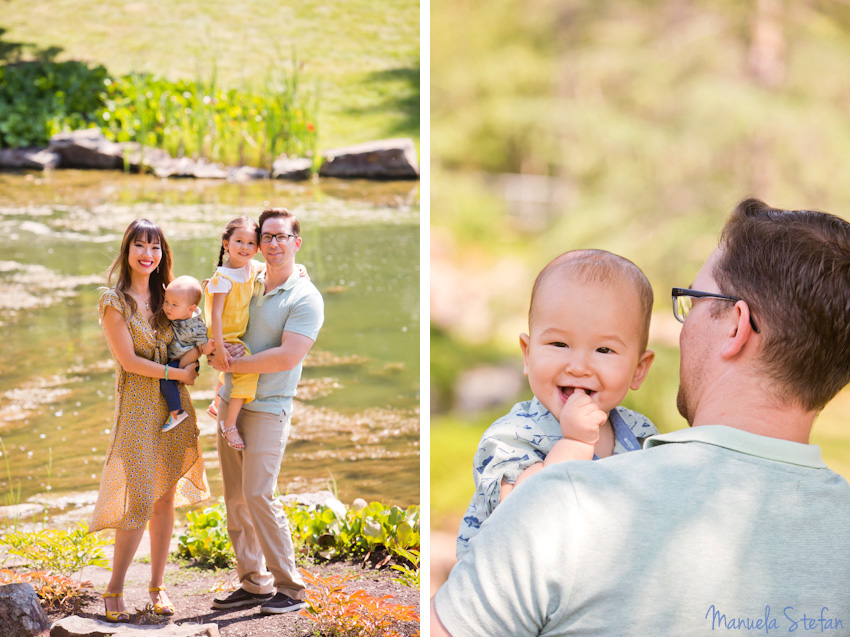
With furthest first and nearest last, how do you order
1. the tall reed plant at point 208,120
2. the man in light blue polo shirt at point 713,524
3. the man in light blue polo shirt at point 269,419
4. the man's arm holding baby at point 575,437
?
the tall reed plant at point 208,120
the man in light blue polo shirt at point 269,419
the man's arm holding baby at point 575,437
the man in light blue polo shirt at point 713,524

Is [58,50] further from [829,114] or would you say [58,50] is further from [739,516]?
[739,516]

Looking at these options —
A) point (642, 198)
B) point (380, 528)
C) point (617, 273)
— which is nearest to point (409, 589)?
point (380, 528)

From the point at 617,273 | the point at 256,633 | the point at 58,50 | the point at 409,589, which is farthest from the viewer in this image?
the point at 58,50

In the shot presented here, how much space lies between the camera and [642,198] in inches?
205

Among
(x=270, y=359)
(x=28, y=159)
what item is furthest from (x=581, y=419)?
(x=28, y=159)

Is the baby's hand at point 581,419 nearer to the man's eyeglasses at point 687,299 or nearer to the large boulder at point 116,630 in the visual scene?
the man's eyeglasses at point 687,299

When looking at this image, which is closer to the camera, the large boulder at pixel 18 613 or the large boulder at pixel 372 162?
the large boulder at pixel 18 613

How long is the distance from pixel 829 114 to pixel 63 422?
4851 millimetres

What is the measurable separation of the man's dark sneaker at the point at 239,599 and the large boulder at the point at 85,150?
15.0ft

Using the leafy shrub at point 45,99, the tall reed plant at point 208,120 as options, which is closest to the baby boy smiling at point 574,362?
the tall reed plant at point 208,120

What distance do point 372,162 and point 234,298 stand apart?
4.41 metres

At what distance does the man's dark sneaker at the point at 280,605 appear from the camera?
9.28 feet

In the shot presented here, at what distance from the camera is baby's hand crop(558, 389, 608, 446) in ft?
4.19

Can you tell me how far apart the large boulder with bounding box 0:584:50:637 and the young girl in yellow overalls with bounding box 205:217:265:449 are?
2.56 ft
